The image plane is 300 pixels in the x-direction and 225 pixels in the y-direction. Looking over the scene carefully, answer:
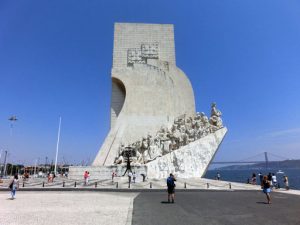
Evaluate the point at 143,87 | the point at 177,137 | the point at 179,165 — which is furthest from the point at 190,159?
the point at 143,87

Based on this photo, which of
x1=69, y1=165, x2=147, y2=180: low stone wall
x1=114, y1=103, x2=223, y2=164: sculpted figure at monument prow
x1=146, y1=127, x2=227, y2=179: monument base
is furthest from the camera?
x1=114, y1=103, x2=223, y2=164: sculpted figure at monument prow

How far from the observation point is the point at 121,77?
2120cm

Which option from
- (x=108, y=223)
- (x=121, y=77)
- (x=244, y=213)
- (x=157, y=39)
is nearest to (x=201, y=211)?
(x=244, y=213)

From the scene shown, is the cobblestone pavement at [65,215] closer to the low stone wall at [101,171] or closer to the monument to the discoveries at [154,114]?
the low stone wall at [101,171]

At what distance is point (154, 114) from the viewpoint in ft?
67.1

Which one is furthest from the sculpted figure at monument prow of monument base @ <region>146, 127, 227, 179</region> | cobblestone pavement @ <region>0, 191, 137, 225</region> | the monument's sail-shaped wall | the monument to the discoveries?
cobblestone pavement @ <region>0, 191, 137, 225</region>

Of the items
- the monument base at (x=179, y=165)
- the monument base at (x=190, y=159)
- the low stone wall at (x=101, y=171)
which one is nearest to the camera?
the low stone wall at (x=101, y=171)

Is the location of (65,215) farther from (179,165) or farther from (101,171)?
(179,165)

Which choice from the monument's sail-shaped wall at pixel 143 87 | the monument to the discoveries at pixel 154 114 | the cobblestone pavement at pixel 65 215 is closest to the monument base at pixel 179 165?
the monument to the discoveries at pixel 154 114

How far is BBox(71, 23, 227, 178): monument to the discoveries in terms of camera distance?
16016 millimetres

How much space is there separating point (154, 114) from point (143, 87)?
2.49 meters

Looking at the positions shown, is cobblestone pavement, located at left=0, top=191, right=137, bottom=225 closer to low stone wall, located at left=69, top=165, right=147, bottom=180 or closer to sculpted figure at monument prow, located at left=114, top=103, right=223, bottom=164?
low stone wall, located at left=69, top=165, right=147, bottom=180

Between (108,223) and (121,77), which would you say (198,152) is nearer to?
(121,77)

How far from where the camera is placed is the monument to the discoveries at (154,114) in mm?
16016
